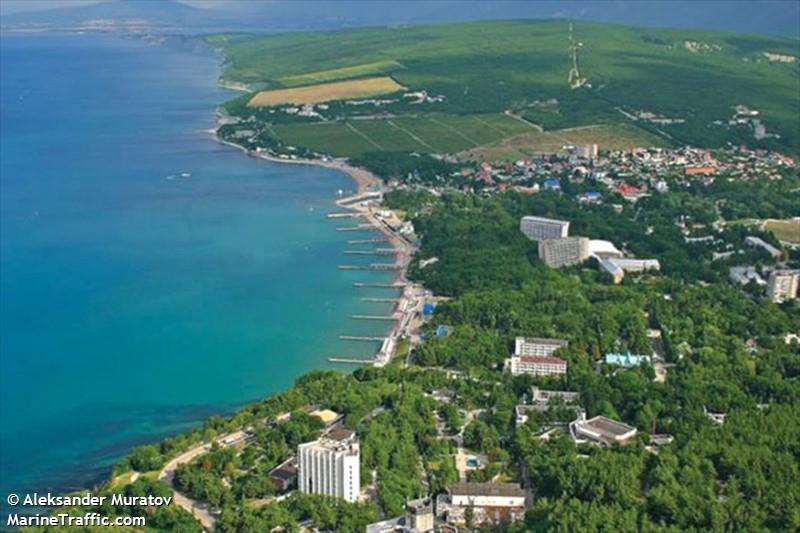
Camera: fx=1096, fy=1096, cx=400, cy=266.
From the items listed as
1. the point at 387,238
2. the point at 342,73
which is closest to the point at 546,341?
the point at 387,238

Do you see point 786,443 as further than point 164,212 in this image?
No

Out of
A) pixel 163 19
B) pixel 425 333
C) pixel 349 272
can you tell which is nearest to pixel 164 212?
pixel 349 272

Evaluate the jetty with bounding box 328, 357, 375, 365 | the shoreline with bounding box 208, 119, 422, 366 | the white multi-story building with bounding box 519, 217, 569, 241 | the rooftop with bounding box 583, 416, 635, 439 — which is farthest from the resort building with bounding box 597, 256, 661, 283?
the rooftop with bounding box 583, 416, 635, 439

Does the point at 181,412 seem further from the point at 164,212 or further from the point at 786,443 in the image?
the point at 164,212

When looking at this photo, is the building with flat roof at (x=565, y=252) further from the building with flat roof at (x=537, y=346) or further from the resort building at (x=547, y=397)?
the resort building at (x=547, y=397)

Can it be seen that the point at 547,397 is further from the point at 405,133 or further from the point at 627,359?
the point at 405,133

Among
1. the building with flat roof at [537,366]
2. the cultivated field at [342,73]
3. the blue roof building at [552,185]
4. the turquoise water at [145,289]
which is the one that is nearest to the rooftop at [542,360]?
the building with flat roof at [537,366]
